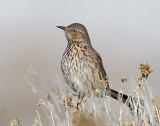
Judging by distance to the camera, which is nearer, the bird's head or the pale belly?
the pale belly

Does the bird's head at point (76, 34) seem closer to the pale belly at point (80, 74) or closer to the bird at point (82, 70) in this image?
the bird at point (82, 70)

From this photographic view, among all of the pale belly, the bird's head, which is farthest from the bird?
the bird's head

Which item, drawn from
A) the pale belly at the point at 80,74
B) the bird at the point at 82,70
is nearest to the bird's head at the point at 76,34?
the bird at the point at 82,70

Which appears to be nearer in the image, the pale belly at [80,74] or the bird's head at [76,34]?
the pale belly at [80,74]

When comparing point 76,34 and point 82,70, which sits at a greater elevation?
point 76,34

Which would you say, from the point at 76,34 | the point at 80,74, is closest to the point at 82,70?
the point at 80,74

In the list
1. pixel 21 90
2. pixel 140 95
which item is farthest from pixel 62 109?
pixel 21 90

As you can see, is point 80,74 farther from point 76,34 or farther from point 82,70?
point 76,34

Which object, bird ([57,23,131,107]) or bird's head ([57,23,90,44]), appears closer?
bird ([57,23,131,107])

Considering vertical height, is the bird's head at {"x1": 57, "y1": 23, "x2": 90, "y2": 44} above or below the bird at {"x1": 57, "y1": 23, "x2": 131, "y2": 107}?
above

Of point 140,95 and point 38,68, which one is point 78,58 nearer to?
point 140,95

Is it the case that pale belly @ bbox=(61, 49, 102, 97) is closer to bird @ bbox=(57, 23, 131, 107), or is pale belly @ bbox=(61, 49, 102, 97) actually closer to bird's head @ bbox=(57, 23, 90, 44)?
bird @ bbox=(57, 23, 131, 107)

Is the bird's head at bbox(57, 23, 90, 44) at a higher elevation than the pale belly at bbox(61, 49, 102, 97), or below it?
higher

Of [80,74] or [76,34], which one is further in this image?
[76,34]
